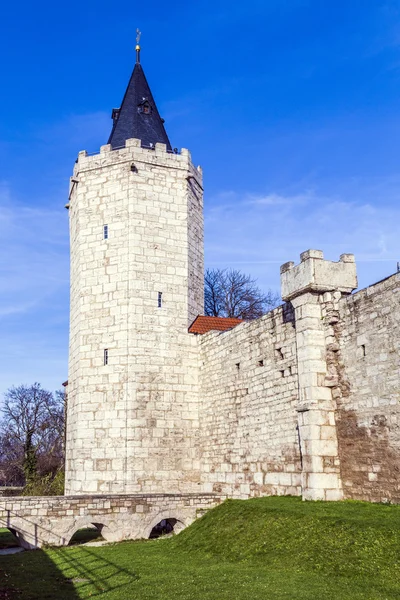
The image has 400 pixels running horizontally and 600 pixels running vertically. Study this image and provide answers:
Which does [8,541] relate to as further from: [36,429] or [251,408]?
[36,429]

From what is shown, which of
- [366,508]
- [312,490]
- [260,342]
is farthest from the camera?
[260,342]

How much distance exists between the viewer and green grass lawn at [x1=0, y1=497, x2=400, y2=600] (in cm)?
745

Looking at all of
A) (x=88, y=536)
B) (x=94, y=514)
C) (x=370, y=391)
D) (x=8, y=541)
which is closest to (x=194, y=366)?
(x=88, y=536)

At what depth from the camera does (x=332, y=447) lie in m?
11.6

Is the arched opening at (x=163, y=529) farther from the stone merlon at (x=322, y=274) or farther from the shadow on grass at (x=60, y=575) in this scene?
the stone merlon at (x=322, y=274)

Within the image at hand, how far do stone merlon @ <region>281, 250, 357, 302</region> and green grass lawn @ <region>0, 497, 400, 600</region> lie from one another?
4238 millimetres

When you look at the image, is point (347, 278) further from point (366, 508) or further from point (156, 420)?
point (156, 420)

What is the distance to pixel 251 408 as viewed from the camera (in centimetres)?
1507

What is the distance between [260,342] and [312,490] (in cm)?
439

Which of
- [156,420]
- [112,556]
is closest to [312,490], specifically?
[112,556]

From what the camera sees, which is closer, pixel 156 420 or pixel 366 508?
pixel 366 508

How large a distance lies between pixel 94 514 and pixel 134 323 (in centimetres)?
576

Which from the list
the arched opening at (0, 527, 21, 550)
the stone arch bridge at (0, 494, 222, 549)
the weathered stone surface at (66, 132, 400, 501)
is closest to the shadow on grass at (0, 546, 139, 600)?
the stone arch bridge at (0, 494, 222, 549)

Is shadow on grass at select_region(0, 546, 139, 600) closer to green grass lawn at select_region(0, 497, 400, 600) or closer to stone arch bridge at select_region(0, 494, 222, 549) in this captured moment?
green grass lawn at select_region(0, 497, 400, 600)
